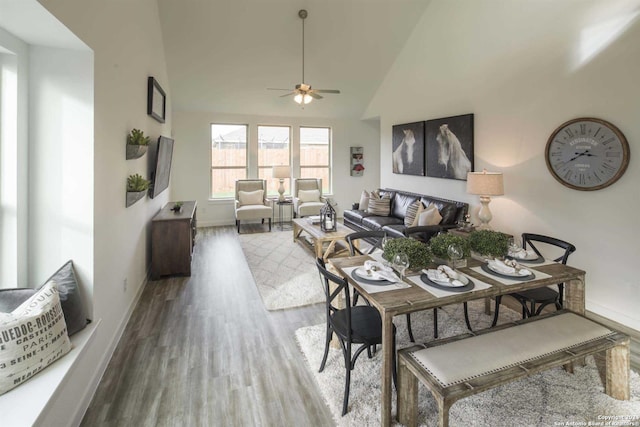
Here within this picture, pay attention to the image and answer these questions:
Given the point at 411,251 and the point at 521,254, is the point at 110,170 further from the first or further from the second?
the point at 521,254

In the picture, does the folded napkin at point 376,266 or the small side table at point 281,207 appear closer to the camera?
the folded napkin at point 376,266

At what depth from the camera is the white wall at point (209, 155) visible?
7.36 meters

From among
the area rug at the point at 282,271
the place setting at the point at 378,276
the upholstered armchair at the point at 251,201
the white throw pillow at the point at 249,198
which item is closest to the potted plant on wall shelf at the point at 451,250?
the place setting at the point at 378,276

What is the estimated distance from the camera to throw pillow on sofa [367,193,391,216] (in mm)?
6154

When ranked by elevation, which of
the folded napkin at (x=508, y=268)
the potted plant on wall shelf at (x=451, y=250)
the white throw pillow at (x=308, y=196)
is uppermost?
the white throw pillow at (x=308, y=196)

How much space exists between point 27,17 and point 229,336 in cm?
247

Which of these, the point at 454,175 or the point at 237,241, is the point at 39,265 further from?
the point at 454,175

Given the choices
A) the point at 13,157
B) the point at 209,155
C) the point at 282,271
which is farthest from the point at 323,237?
the point at 209,155

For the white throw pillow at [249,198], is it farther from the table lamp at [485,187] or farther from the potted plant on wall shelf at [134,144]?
the table lamp at [485,187]

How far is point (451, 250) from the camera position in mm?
2215

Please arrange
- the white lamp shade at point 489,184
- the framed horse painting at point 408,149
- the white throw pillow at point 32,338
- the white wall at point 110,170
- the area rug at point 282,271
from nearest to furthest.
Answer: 1. the white throw pillow at point 32,338
2. the white wall at point 110,170
3. the area rug at point 282,271
4. the white lamp shade at point 489,184
5. the framed horse painting at point 408,149

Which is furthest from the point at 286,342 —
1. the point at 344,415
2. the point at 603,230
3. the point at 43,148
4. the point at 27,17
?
the point at 603,230

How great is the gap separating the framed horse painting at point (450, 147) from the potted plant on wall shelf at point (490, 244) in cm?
262

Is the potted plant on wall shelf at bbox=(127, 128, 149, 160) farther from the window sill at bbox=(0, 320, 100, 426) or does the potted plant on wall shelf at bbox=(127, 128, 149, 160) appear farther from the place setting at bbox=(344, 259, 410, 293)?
the place setting at bbox=(344, 259, 410, 293)
